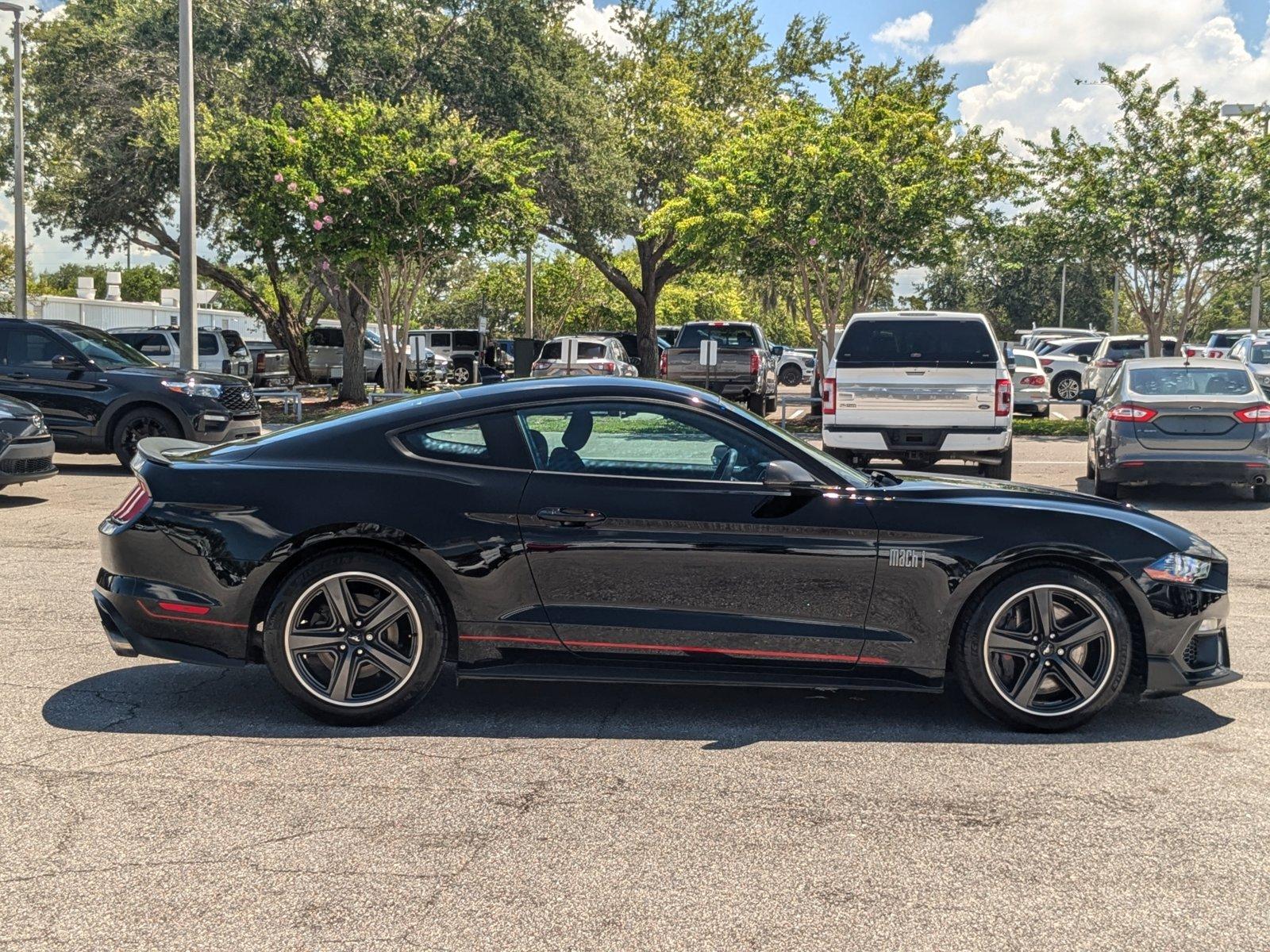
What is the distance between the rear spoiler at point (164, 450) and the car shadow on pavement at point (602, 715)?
108 cm

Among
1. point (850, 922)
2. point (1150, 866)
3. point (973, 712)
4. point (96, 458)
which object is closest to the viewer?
point (850, 922)

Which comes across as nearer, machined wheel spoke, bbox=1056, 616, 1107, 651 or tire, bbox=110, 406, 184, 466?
machined wheel spoke, bbox=1056, 616, 1107, 651

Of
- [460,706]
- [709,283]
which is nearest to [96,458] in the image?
[460,706]

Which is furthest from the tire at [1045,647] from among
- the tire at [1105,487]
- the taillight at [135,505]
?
the tire at [1105,487]

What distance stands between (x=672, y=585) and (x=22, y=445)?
895 cm

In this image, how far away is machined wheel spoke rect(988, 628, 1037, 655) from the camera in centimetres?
530

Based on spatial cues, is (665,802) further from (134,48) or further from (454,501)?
(134,48)

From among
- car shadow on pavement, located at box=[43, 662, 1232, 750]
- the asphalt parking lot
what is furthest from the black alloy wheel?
car shadow on pavement, located at box=[43, 662, 1232, 750]

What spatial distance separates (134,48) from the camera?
31391 millimetres

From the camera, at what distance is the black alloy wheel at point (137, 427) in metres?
15.4

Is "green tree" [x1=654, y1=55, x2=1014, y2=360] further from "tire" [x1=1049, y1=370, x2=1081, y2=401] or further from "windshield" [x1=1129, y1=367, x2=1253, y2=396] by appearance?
"windshield" [x1=1129, y1=367, x2=1253, y2=396]

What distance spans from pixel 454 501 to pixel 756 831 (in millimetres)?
1896

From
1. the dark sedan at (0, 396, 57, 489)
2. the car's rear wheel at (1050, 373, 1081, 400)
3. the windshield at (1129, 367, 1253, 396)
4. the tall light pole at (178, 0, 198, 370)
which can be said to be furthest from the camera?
the car's rear wheel at (1050, 373, 1081, 400)

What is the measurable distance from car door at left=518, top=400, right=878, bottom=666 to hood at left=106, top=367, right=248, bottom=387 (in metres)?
11.5
